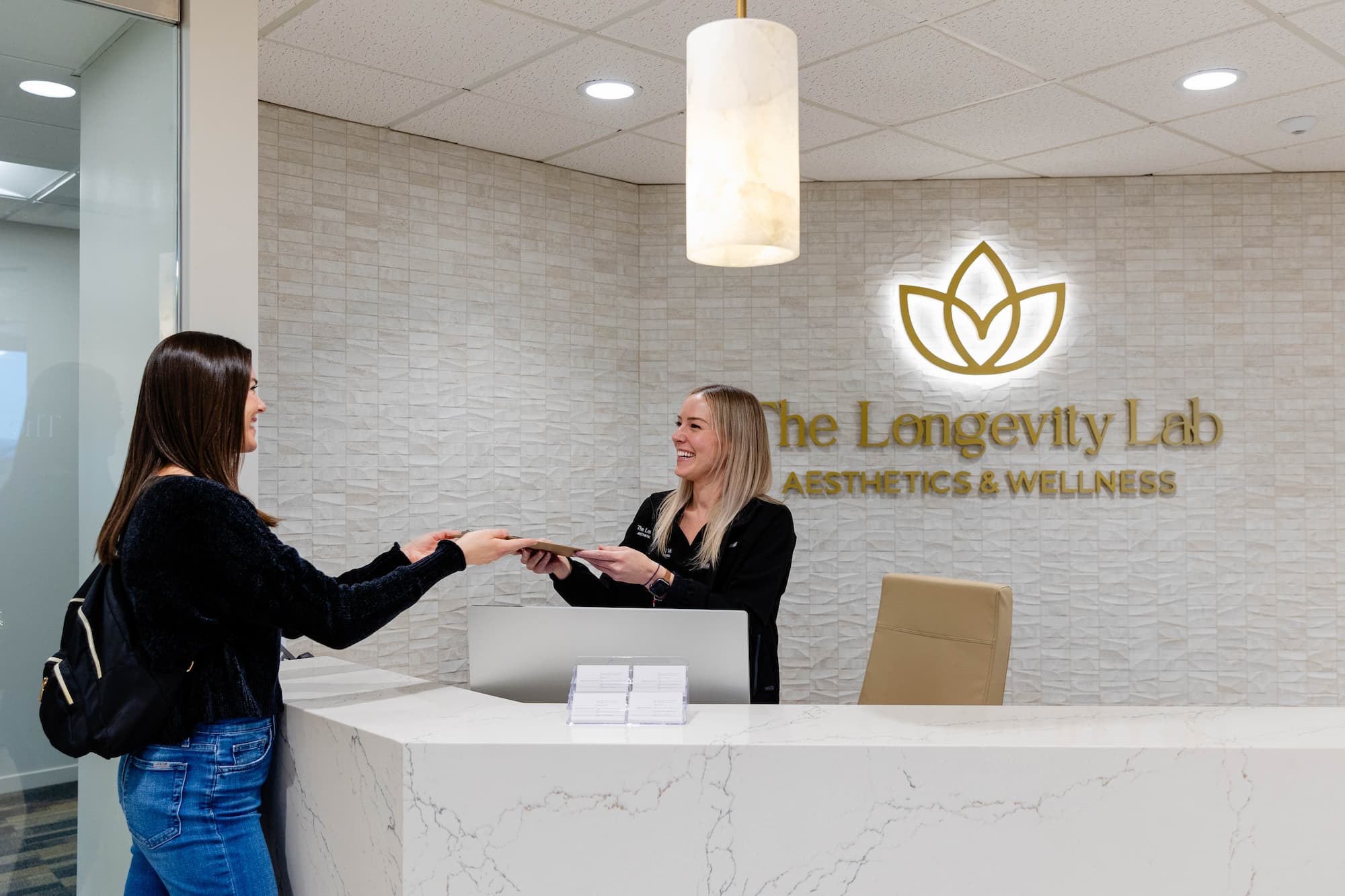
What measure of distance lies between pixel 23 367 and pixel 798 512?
10.5 ft

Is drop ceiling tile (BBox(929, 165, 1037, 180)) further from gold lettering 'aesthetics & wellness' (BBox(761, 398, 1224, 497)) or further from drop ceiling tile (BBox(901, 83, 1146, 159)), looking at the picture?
gold lettering 'aesthetics & wellness' (BBox(761, 398, 1224, 497))

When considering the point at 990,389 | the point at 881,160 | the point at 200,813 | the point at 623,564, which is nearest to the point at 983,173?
the point at 881,160

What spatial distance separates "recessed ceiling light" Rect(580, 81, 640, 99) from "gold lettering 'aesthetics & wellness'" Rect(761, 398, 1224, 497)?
1577mm

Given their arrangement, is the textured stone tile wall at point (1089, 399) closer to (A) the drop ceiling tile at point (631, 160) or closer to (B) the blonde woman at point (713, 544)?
(A) the drop ceiling tile at point (631, 160)

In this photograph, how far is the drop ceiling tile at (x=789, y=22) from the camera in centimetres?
293

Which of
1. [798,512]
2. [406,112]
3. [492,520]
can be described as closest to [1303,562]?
[798,512]

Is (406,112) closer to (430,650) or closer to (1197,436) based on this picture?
(430,650)

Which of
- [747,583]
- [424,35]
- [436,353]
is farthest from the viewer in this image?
[436,353]

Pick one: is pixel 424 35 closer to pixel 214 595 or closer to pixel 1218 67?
pixel 214 595

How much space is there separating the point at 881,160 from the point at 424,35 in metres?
2.06

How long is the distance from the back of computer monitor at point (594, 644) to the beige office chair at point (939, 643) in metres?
0.97

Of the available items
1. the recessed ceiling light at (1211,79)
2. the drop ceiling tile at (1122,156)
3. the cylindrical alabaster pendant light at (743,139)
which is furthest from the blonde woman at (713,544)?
the drop ceiling tile at (1122,156)

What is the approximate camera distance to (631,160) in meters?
4.41

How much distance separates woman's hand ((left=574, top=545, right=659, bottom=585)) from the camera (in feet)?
Answer: 7.32
